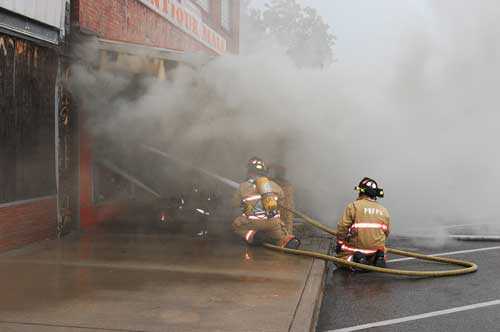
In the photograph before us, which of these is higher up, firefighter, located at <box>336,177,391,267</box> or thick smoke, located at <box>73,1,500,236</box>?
thick smoke, located at <box>73,1,500,236</box>

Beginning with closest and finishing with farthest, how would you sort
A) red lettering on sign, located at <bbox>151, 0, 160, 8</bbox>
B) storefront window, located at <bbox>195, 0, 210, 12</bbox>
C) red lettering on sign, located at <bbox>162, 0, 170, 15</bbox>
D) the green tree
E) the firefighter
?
1. the firefighter
2. red lettering on sign, located at <bbox>151, 0, 160, 8</bbox>
3. red lettering on sign, located at <bbox>162, 0, 170, 15</bbox>
4. storefront window, located at <bbox>195, 0, 210, 12</bbox>
5. the green tree

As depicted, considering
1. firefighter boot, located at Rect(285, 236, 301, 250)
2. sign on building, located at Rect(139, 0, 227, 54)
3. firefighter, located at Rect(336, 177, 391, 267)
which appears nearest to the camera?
firefighter, located at Rect(336, 177, 391, 267)

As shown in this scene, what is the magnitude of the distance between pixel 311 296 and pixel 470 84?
5129mm

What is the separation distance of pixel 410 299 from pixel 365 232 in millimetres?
1183

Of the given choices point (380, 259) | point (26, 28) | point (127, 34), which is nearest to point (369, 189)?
point (380, 259)

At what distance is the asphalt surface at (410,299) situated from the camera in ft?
15.4

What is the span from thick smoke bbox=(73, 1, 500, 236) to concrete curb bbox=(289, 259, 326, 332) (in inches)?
124

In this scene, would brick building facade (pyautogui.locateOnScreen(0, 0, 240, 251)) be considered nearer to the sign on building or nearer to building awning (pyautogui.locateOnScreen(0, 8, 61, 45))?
building awning (pyautogui.locateOnScreen(0, 8, 61, 45))

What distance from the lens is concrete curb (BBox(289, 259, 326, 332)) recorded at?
14.1 ft

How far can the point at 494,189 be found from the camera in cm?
1105

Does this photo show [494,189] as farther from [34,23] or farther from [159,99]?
[34,23]

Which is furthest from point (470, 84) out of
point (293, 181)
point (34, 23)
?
point (34, 23)

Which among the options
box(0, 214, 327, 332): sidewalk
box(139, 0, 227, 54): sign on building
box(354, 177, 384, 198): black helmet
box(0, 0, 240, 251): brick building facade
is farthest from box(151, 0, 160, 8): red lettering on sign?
box(354, 177, 384, 198): black helmet

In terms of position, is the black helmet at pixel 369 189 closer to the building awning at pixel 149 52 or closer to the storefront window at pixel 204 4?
A: the building awning at pixel 149 52
